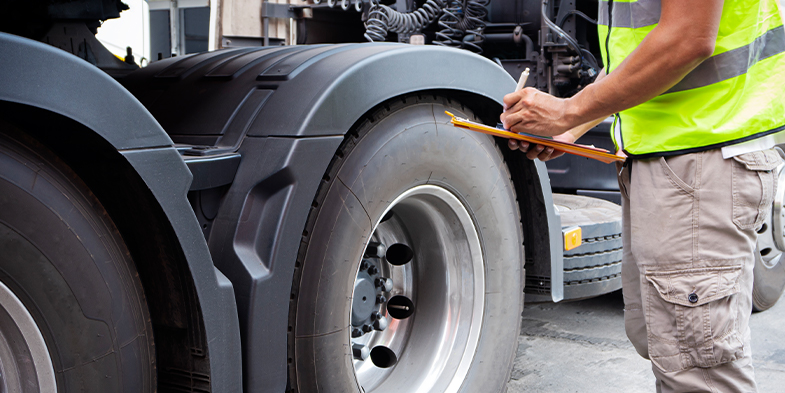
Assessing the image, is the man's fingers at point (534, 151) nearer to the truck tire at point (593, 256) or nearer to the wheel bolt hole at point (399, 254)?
the wheel bolt hole at point (399, 254)

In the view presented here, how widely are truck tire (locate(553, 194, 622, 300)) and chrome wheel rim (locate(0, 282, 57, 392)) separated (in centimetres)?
208

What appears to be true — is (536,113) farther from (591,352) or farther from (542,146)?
(591,352)

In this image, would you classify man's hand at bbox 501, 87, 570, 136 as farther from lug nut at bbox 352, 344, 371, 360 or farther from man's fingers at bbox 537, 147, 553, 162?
lug nut at bbox 352, 344, 371, 360

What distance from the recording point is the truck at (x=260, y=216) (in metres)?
1.37

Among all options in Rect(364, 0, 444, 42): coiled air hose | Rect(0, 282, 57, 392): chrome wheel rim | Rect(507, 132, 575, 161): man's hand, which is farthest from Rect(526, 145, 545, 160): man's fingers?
Rect(364, 0, 444, 42): coiled air hose

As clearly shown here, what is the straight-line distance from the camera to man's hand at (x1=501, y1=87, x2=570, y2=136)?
6.01ft

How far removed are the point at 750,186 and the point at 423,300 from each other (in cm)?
117

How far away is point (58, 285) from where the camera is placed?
1368mm

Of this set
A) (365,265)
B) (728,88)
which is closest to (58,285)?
(365,265)

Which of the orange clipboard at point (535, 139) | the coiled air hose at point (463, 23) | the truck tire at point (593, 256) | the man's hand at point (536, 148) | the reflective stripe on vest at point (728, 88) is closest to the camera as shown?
the reflective stripe on vest at point (728, 88)

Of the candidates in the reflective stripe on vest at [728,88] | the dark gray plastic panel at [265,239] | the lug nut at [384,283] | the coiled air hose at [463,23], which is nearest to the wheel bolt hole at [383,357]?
the lug nut at [384,283]

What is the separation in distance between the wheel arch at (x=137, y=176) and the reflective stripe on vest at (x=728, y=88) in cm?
111

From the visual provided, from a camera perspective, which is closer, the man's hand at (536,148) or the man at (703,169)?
the man at (703,169)

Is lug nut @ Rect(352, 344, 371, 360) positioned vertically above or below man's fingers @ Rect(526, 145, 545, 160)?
below
